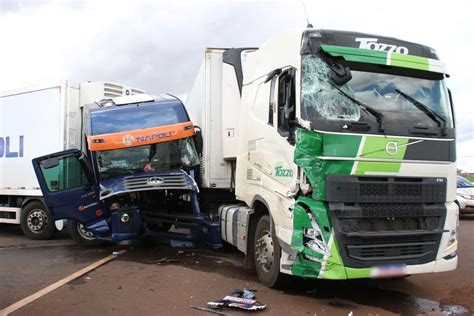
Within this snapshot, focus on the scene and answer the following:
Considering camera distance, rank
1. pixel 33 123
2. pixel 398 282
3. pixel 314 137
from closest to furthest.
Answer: pixel 314 137 → pixel 398 282 → pixel 33 123

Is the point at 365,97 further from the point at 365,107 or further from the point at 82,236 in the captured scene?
the point at 82,236

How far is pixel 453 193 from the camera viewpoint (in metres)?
5.80

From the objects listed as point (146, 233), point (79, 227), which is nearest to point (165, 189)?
point (146, 233)

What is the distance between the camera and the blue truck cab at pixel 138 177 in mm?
8750

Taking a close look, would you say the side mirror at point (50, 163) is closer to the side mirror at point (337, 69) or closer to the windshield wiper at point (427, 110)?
the side mirror at point (337, 69)

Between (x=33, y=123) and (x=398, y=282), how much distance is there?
8.88 metres

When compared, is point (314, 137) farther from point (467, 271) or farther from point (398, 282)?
point (467, 271)

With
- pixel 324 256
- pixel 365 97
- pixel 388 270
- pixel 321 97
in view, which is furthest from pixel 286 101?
pixel 388 270

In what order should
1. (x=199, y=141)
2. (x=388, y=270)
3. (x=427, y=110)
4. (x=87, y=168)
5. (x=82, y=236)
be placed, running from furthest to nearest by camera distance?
(x=82, y=236) < (x=87, y=168) < (x=199, y=141) < (x=427, y=110) < (x=388, y=270)

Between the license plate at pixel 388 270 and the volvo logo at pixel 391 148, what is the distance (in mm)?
1276

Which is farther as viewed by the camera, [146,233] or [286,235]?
[146,233]

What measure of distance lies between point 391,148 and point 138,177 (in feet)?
15.9

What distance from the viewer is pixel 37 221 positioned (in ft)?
36.8

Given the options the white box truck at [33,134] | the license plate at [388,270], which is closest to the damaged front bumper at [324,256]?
the license plate at [388,270]
